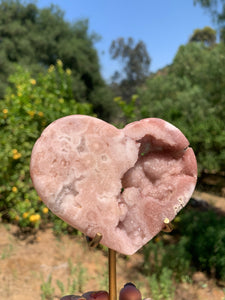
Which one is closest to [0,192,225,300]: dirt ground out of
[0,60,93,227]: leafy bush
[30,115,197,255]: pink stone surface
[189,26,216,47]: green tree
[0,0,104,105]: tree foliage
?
[0,60,93,227]: leafy bush

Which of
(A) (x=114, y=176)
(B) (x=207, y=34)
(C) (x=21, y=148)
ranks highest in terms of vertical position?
→ (B) (x=207, y=34)

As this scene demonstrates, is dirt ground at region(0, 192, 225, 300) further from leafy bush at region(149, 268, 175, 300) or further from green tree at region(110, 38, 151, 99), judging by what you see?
green tree at region(110, 38, 151, 99)

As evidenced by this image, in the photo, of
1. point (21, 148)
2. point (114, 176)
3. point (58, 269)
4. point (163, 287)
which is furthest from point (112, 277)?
point (21, 148)

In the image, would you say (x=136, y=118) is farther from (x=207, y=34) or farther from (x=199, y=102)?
(x=207, y=34)

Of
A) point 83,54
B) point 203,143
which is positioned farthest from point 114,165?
point 83,54

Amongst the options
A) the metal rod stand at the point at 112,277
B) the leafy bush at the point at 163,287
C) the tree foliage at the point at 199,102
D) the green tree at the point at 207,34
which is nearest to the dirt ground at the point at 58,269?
the leafy bush at the point at 163,287

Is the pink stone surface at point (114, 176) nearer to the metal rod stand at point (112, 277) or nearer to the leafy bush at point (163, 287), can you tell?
the metal rod stand at point (112, 277)

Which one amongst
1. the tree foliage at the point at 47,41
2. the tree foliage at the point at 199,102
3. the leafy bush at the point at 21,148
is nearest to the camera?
the leafy bush at the point at 21,148
